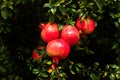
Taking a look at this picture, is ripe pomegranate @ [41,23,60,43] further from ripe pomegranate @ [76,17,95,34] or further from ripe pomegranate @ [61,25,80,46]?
ripe pomegranate @ [76,17,95,34]

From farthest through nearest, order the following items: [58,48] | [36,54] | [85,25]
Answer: [36,54] → [85,25] → [58,48]

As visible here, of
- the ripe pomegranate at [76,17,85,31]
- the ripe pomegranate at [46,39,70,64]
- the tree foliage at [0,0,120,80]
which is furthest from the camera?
the tree foliage at [0,0,120,80]

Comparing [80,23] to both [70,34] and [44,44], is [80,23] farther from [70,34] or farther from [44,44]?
[44,44]

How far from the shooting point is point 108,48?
305 centimetres

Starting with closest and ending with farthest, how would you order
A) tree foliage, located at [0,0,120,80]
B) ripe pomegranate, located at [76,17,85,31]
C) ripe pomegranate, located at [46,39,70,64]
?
1. ripe pomegranate, located at [46,39,70,64]
2. ripe pomegranate, located at [76,17,85,31]
3. tree foliage, located at [0,0,120,80]

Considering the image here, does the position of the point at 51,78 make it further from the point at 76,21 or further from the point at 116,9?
the point at 116,9

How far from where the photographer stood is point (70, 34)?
2.46 meters

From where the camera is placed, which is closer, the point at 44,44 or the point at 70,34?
the point at 70,34

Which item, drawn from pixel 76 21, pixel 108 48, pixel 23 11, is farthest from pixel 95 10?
pixel 23 11

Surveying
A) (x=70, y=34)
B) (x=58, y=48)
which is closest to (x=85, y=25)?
(x=70, y=34)

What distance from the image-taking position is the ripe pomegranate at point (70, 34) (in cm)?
247

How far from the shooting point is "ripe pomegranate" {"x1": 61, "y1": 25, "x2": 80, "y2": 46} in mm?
2471

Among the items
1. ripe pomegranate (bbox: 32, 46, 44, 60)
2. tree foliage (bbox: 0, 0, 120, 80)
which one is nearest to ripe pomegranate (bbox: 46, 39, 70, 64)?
tree foliage (bbox: 0, 0, 120, 80)

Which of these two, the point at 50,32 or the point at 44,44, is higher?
the point at 50,32
